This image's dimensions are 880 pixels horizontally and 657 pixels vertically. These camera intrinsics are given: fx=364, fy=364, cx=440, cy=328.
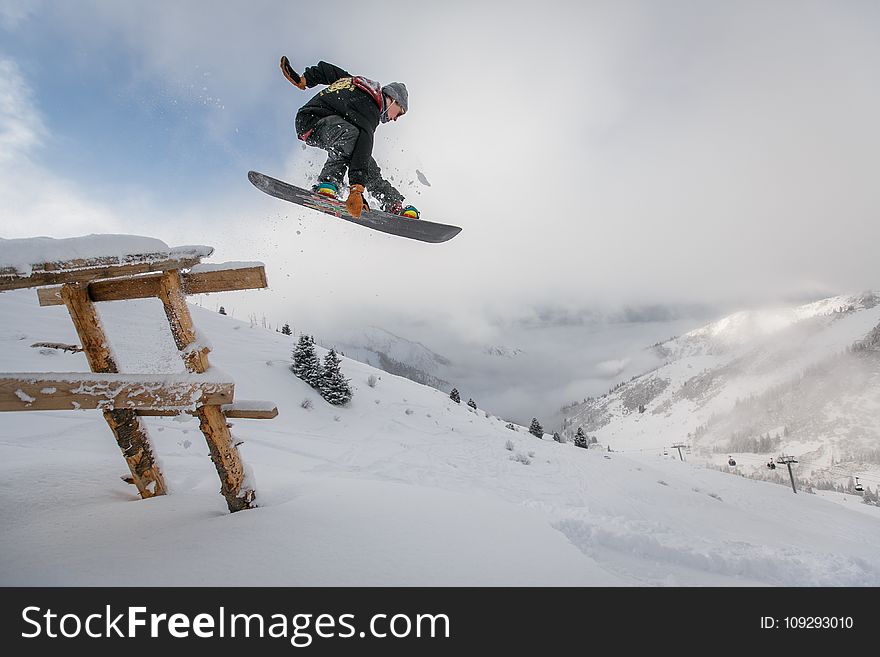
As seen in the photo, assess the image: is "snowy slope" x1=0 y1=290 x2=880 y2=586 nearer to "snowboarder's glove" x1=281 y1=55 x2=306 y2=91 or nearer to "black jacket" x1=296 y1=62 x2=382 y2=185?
"black jacket" x1=296 y1=62 x2=382 y2=185

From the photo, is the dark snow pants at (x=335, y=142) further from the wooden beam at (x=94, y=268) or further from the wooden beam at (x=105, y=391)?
the wooden beam at (x=105, y=391)

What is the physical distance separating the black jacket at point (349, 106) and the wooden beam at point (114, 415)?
2.92 metres

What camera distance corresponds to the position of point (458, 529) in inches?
131

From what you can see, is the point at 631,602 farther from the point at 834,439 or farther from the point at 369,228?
the point at 834,439

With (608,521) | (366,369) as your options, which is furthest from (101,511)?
(366,369)

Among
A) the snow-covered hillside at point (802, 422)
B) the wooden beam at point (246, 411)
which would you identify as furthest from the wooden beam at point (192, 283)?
the snow-covered hillside at point (802, 422)

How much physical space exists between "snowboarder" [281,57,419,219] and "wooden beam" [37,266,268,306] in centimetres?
175

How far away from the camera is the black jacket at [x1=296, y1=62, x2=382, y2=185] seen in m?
4.33

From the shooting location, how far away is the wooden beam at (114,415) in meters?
3.23

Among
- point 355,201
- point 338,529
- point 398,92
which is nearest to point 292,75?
point 398,92

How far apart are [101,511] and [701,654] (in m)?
4.68

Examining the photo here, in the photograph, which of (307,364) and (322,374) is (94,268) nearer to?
(322,374)

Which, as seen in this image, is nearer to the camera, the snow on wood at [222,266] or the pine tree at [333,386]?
the snow on wood at [222,266]

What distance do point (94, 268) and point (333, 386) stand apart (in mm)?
15085
